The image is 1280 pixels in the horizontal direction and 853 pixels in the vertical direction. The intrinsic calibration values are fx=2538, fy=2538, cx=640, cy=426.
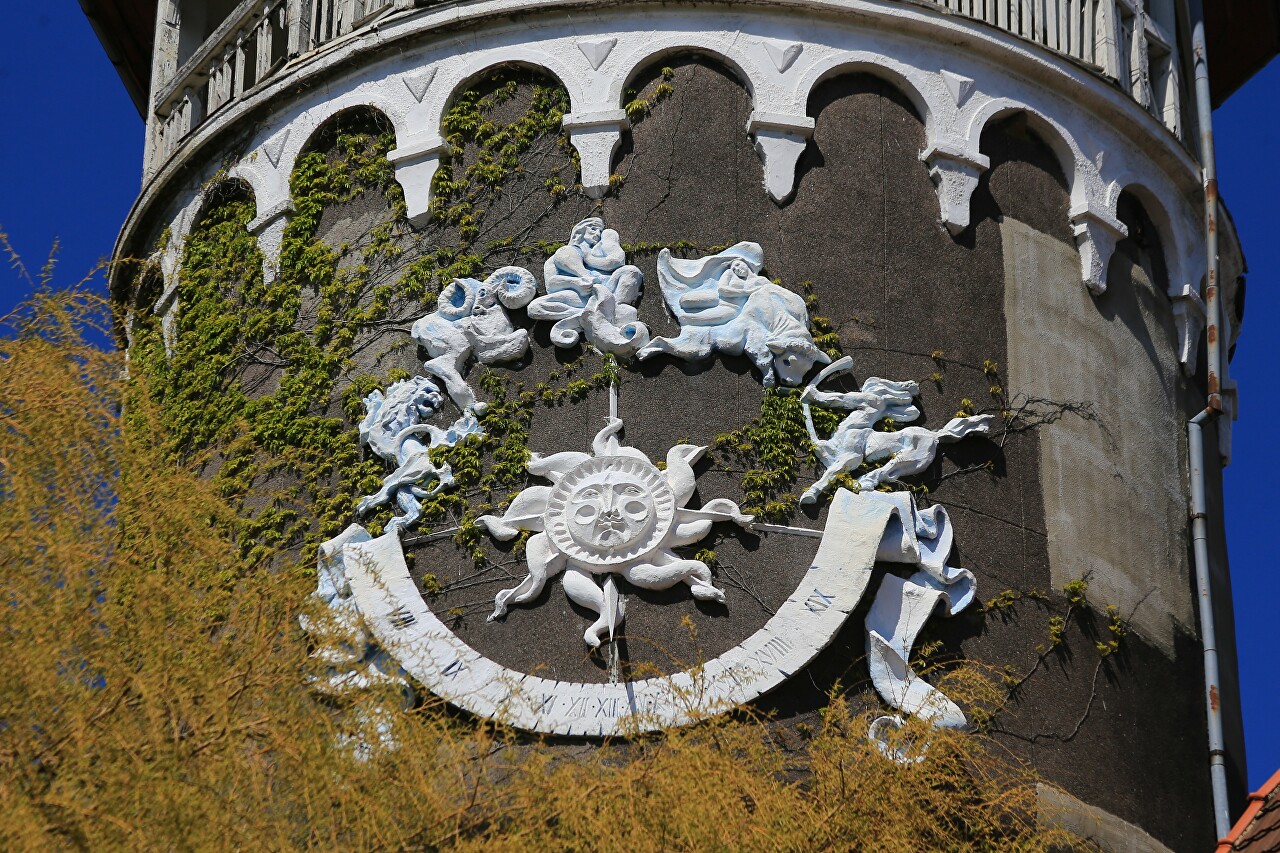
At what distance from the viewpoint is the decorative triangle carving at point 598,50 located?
15281 mm

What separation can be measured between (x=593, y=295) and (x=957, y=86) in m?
2.74

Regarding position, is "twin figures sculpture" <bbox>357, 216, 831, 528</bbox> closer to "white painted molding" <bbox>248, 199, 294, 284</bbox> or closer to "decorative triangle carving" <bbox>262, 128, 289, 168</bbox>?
"white painted molding" <bbox>248, 199, 294, 284</bbox>

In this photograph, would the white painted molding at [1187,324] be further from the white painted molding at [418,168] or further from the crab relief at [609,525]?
the white painted molding at [418,168]

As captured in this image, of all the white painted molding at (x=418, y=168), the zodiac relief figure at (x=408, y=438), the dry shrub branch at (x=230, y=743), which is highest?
the white painted molding at (x=418, y=168)

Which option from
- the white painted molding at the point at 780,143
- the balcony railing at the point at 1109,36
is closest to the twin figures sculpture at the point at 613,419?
the white painted molding at the point at 780,143

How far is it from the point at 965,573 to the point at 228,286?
5.11 metres

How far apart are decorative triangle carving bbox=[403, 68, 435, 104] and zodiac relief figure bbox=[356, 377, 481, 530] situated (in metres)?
1.98

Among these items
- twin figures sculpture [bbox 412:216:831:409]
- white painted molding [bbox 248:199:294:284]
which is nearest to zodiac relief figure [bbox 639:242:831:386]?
twin figures sculpture [bbox 412:216:831:409]

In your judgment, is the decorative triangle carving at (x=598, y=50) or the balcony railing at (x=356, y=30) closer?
the decorative triangle carving at (x=598, y=50)

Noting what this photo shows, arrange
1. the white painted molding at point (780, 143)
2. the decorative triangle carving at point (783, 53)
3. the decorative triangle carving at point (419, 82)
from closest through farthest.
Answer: the white painted molding at point (780, 143)
the decorative triangle carving at point (783, 53)
the decorative triangle carving at point (419, 82)

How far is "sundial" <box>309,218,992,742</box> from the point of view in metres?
13.5

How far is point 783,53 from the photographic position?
1524 cm

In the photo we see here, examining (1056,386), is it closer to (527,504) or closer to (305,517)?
(527,504)

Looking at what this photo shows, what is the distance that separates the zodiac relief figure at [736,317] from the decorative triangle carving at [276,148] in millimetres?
→ 2854
